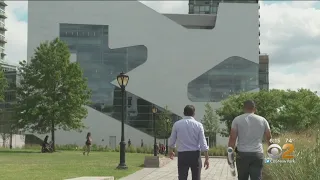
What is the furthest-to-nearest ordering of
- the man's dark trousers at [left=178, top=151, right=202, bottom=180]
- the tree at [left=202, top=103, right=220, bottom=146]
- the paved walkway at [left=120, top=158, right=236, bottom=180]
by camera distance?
1. the tree at [left=202, top=103, right=220, bottom=146]
2. the paved walkway at [left=120, top=158, right=236, bottom=180]
3. the man's dark trousers at [left=178, top=151, right=202, bottom=180]

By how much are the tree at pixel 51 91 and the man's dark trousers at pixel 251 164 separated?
32.2 metres

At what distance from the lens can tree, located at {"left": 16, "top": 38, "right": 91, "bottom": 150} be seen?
130 ft

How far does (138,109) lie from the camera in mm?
72812

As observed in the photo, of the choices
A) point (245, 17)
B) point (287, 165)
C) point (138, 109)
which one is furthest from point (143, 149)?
point (287, 165)

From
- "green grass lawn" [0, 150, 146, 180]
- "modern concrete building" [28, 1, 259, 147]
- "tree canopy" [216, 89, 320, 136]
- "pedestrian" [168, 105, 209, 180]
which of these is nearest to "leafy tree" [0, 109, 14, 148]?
"modern concrete building" [28, 1, 259, 147]

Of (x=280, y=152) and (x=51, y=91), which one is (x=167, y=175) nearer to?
(x=280, y=152)

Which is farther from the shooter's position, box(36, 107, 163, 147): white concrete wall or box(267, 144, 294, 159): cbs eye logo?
box(36, 107, 163, 147): white concrete wall

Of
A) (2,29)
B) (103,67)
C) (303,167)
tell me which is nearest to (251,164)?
(303,167)

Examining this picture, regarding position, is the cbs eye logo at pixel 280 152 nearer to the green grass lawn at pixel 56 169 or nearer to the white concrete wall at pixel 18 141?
the green grass lawn at pixel 56 169

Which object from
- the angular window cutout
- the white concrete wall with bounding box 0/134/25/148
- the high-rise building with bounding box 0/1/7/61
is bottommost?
the white concrete wall with bounding box 0/134/25/148

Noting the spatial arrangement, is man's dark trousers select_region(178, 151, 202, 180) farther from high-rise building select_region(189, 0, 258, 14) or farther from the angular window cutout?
high-rise building select_region(189, 0, 258, 14)

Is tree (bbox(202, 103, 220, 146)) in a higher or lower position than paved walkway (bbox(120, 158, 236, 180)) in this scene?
higher

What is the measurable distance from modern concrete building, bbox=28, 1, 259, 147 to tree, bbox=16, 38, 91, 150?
30728 millimetres

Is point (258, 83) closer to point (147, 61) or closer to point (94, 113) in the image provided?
point (147, 61)
